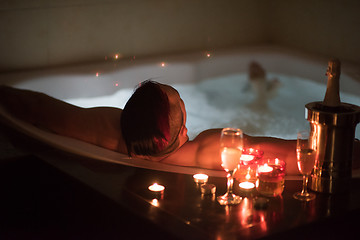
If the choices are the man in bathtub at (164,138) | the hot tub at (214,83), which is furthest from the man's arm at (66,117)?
the hot tub at (214,83)

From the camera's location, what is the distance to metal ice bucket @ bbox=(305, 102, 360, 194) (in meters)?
1.12

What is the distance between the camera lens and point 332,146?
1.12 metres

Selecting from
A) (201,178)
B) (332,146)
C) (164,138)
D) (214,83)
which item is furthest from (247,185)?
(214,83)

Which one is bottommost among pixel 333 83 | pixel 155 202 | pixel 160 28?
pixel 155 202

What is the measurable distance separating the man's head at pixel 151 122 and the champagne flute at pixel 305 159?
399 millimetres

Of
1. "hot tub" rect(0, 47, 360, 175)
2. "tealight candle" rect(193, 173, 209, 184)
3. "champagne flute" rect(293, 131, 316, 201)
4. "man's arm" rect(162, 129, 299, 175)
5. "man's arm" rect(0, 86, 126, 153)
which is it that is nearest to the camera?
"champagne flute" rect(293, 131, 316, 201)

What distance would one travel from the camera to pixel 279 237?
94cm

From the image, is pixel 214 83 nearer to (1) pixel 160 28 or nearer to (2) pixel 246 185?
(1) pixel 160 28

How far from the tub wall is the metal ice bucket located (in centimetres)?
228

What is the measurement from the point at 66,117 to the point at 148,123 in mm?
426

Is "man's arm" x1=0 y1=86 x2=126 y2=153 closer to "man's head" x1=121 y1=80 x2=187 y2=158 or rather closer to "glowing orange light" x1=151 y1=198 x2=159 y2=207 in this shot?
"man's head" x1=121 y1=80 x2=187 y2=158

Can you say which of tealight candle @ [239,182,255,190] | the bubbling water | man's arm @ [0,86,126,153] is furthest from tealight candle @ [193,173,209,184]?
the bubbling water

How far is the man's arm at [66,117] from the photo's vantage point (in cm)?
155

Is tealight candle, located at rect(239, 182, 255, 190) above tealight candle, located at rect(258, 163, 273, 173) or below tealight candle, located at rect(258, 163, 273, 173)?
below
